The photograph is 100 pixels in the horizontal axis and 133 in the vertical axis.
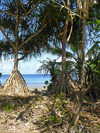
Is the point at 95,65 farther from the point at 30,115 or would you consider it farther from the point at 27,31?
the point at 27,31

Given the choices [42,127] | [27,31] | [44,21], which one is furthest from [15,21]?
[42,127]

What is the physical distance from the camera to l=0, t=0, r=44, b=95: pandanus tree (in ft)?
17.6

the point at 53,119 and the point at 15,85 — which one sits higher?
the point at 15,85

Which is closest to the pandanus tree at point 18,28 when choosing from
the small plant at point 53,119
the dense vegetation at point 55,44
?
the dense vegetation at point 55,44

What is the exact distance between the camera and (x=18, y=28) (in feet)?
19.5

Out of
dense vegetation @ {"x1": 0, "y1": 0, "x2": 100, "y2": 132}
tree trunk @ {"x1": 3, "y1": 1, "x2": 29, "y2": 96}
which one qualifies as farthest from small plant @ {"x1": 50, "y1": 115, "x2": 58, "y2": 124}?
tree trunk @ {"x1": 3, "y1": 1, "x2": 29, "y2": 96}

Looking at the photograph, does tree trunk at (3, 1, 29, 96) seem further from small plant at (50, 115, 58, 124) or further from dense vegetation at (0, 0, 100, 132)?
small plant at (50, 115, 58, 124)

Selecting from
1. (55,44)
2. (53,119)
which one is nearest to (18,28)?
(55,44)

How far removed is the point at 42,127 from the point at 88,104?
160cm

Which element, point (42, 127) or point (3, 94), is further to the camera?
point (3, 94)

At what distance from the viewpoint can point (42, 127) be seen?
9.25 ft

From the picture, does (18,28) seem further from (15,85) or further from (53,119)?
(53,119)

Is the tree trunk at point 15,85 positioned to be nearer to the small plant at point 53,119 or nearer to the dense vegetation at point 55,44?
the dense vegetation at point 55,44

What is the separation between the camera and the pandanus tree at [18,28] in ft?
17.6
